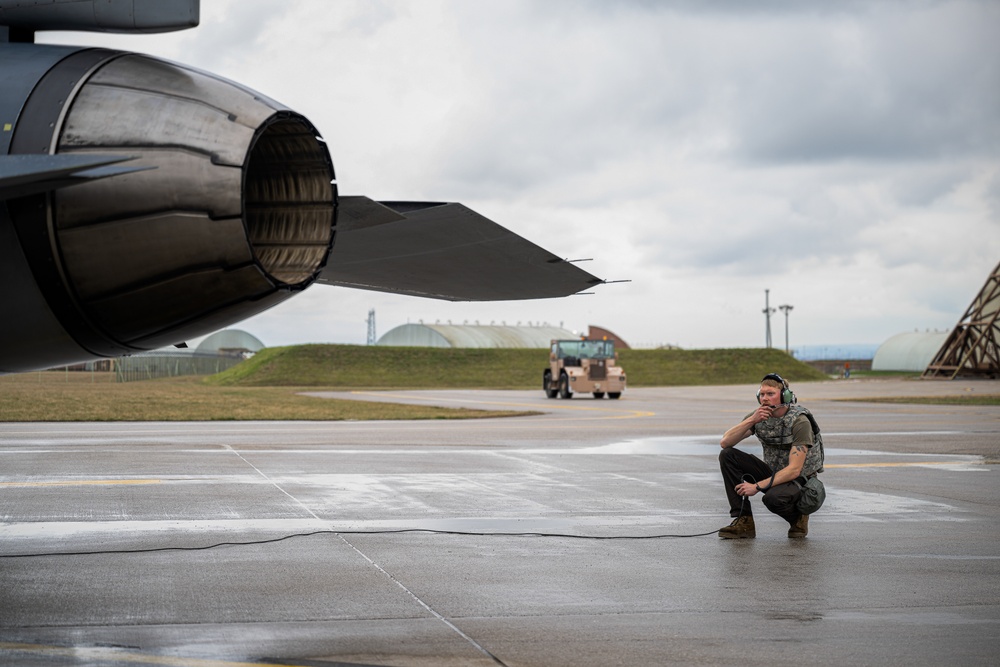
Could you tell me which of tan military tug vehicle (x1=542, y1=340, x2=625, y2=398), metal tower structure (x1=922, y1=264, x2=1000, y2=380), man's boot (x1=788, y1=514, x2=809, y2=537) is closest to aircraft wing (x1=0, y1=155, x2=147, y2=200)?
man's boot (x1=788, y1=514, x2=809, y2=537)

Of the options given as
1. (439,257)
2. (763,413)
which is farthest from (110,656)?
(763,413)

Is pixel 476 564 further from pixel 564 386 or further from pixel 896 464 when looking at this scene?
pixel 564 386

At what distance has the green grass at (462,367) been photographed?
69000mm

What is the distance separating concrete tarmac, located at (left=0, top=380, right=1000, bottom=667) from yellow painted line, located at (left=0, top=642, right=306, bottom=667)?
18mm

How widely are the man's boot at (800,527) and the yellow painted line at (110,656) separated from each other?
522 centimetres

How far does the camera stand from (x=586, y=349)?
41750 millimetres

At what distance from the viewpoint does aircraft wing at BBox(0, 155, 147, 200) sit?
395 cm

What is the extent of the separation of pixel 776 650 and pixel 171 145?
142 inches

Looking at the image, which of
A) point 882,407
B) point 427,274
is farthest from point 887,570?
point 882,407

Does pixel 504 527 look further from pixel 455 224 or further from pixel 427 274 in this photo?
pixel 455 224

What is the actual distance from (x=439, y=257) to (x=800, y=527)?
14.2 feet

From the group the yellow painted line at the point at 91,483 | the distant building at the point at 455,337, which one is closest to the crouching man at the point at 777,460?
the yellow painted line at the point at 91,483

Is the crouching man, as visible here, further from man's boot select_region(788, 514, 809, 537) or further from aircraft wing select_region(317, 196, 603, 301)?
aircraft wing select_region(317, 196, 603, 301)

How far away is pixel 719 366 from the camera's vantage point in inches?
3110
